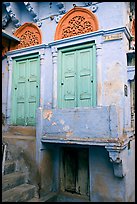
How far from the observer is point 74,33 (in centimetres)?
572

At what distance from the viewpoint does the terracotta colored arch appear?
639cm

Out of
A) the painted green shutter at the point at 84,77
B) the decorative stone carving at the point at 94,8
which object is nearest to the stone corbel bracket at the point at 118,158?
the painted green shutter at the point at 84,77

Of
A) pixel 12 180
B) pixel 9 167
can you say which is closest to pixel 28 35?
pixel 9 167

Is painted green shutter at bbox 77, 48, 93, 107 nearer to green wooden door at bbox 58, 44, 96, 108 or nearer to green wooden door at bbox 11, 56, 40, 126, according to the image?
green wooden door at bbox 58, 44, 96, 108

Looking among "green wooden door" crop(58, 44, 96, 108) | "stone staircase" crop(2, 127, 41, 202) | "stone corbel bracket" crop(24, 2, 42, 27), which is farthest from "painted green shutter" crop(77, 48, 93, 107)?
"stone staircase" crop(2, 127, 41, 202)

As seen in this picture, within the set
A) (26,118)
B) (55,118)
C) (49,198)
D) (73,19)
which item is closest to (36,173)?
(49,198)

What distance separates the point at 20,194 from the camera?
400 centimetres

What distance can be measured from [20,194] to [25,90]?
3.39 meters

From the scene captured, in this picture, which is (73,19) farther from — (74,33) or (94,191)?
(94,191)

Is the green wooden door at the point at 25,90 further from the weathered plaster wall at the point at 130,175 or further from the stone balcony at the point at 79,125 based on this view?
the weathered plaster wall at the point at 130,175

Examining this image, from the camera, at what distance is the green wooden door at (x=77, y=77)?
17.2ft

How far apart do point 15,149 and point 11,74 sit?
9.51 ft

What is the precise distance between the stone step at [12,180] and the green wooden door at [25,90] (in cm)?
183

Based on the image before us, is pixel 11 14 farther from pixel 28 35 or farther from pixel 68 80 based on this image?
pixel 68 80
